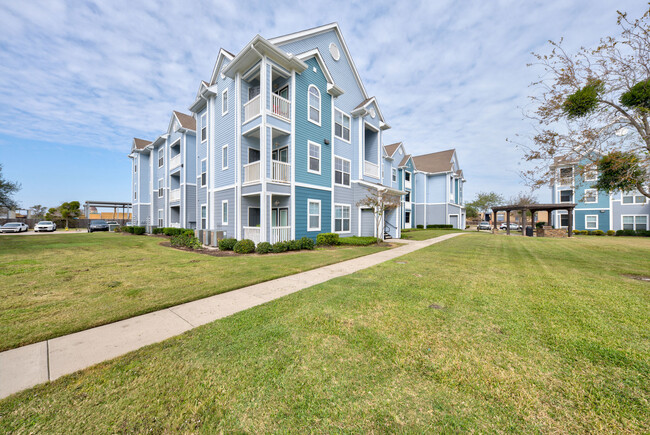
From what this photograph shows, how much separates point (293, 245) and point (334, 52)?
1329 cm

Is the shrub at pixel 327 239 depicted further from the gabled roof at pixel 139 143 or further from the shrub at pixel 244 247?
the gabled roof at pixel 139 143

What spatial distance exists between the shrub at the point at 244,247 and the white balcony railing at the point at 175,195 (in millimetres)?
13172

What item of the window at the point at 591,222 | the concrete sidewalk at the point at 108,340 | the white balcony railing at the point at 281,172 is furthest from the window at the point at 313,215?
the window at the point at 591,222

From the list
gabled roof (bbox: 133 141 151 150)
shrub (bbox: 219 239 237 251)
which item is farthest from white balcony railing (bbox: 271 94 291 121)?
gabled roof (bbox: 133 141 151 150)

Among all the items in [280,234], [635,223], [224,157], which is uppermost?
[224,157]

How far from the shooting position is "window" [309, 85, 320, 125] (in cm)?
1384

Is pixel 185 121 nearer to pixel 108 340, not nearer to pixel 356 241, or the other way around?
pixel 356 241

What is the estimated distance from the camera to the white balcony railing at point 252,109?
12.1 m

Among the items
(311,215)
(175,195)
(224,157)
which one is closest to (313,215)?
(311,215)

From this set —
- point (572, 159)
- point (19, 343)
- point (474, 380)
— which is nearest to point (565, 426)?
point (474, 380)

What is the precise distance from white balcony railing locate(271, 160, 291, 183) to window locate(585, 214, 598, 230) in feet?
115

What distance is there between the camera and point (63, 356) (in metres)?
2.88

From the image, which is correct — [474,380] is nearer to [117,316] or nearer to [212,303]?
[212,303]

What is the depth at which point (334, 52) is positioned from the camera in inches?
627
